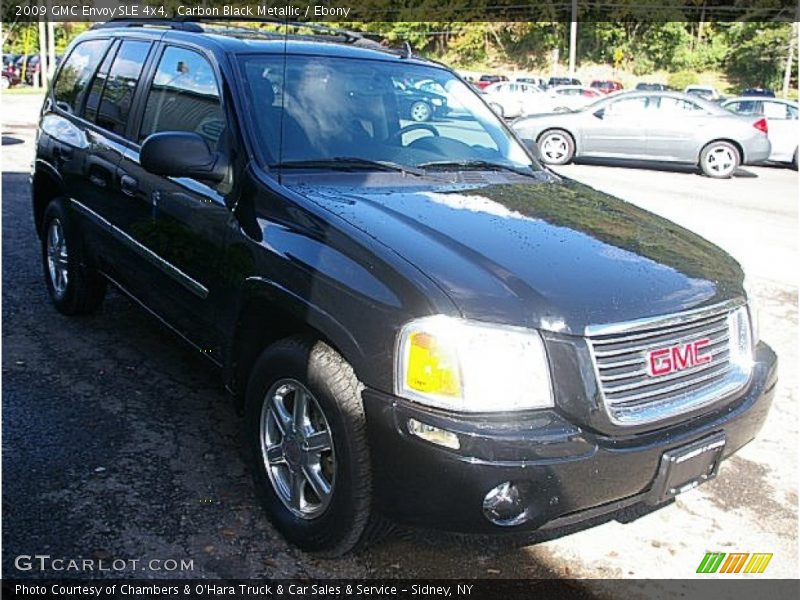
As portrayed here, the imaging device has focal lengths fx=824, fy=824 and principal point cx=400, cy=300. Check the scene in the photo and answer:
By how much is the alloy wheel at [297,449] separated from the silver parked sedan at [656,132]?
12.8 m

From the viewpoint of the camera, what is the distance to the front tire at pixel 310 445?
8.73ft

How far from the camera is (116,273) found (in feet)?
15.1

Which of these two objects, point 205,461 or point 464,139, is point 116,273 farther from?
point 464,139

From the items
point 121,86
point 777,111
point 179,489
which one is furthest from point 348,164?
point 777,111

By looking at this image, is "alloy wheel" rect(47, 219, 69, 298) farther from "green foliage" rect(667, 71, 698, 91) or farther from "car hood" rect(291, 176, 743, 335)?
"green foliage" rect(667, 71, 698, 91)

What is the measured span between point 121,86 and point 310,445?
2710 millimetres

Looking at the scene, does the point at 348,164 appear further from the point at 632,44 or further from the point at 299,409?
the point at 632,44

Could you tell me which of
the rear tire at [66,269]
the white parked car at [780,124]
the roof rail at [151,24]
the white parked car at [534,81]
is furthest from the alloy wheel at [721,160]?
the white parked car at [534,81]

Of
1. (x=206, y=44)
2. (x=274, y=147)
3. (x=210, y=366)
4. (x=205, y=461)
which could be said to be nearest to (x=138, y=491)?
(x=205, y=461)

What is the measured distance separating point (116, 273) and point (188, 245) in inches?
44.1

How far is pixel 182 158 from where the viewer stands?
11.0 feet

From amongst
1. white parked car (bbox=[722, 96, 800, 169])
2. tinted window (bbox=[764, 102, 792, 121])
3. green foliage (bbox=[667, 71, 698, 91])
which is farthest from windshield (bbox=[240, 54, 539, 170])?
green foliage (bbox=[667, 71, 698, 91])

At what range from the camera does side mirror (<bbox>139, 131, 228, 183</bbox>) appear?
3338mm

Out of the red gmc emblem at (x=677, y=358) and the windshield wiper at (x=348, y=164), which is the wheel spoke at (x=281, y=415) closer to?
the windshield wiper at (x=348, y=164)
